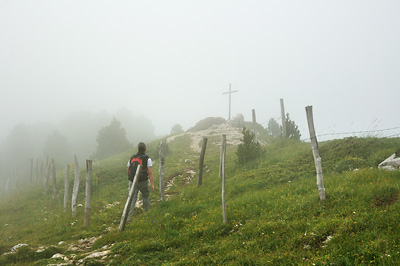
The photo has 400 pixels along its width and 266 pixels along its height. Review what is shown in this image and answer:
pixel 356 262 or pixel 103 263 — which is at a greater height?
pixel 356 262

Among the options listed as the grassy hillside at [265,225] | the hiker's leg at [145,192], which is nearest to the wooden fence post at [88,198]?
the grassy hillside at [265,225]

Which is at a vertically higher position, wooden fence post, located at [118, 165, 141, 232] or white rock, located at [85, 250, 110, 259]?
wooden fence post, located at [118, 165, 141, 232]

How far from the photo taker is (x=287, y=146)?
19.9 meters

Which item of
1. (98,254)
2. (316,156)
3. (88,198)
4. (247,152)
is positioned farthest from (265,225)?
(247,152)

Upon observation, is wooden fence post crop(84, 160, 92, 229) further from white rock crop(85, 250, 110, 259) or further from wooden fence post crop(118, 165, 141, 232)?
white rock crop(85, 250, 110, 259)

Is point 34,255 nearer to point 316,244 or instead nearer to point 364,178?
point 316,244

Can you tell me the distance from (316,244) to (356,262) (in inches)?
45.9

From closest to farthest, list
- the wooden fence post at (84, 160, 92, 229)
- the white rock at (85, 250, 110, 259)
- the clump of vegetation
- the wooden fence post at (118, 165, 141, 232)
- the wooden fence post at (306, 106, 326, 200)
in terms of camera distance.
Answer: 1. the white rock at (85, 250, 110, 259)
2. the wooden fence post at (306, 106, 326, 200)
3. the wooden fence post at (118, 165, 141, 232)
4. the wooden fence post at (84, 160, 92, 229)
5. the clump of vegetation

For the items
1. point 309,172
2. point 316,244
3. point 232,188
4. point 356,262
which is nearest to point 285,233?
point 316,244

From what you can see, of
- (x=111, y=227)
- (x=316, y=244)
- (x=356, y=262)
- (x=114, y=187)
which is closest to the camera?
(x=356, y=262)

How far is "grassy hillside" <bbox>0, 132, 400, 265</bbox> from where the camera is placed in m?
5.12

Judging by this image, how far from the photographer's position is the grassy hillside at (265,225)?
5.12 meters

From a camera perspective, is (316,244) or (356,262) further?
(316,244)

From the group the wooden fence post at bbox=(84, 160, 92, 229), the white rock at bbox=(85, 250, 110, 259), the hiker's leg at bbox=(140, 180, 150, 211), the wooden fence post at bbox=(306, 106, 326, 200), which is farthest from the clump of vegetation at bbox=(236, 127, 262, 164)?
the white rock at bbox=(85, 250, 110, 259)
